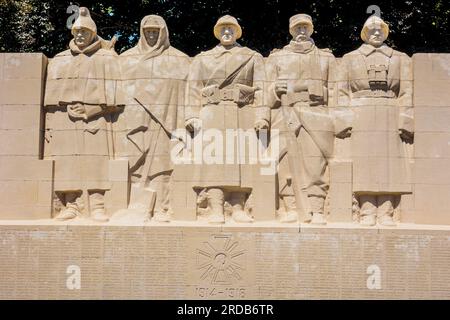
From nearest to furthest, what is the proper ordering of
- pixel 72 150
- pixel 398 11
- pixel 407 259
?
1. pixel 407 259
2. pixel 72 150
3. pixel 398 11

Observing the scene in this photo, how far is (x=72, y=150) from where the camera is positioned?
10.9 m

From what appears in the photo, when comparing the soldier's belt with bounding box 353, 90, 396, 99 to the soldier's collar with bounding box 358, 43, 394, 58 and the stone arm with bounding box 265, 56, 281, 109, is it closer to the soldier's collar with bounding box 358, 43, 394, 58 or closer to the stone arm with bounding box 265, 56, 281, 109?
the soldier's collar with bounding box 358, 43, 394, 58

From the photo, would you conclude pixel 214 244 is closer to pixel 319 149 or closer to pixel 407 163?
pixel 319 149

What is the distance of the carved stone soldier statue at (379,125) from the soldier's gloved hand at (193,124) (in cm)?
240

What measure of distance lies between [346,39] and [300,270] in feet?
27.7

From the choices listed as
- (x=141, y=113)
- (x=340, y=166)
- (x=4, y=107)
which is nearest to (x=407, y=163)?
(x=340, y=166)

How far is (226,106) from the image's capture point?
35.1 ft

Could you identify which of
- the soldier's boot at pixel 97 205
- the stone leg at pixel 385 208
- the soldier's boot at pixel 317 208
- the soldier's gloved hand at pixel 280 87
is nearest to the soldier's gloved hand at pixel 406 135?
the stone leg at pixel 385 208

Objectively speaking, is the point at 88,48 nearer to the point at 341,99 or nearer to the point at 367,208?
the point at 341,99

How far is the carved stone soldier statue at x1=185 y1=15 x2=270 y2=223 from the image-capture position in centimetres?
1062

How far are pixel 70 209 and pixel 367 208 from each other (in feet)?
16.3

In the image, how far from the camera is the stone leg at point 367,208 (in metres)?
10.6

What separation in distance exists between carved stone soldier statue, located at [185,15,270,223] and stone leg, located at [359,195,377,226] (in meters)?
1.83

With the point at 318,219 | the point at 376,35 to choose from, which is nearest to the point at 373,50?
the point at 376,35
